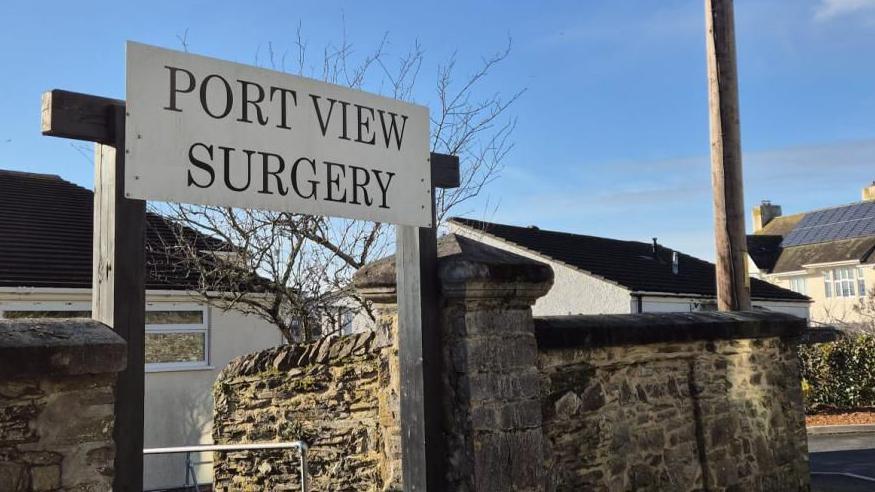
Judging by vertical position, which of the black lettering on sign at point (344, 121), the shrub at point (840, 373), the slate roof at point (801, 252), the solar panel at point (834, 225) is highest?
the solar panel at point (834, 225)

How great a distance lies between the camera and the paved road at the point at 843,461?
919cm

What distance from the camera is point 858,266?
115ft

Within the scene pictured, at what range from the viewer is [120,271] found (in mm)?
3166

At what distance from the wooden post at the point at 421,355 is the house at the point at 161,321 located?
26.6 feet

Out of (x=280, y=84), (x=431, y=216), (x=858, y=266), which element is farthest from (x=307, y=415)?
(x=858, y=266)

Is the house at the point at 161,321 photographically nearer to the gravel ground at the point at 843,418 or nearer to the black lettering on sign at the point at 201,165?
the black lettering on sign at the point at 201,165

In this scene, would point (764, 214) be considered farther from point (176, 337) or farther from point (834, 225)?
point (176, 337)

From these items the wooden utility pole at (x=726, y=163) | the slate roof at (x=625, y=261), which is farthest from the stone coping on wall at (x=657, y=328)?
the slate roof at (x=625, y=261)

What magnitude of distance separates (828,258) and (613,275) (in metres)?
19.5

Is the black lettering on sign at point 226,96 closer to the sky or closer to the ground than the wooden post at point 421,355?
closer to the sky

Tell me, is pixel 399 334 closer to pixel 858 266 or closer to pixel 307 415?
pixel 307 415

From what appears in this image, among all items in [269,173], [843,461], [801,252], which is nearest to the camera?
[269,173]

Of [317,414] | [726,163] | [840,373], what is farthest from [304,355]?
[840,373]

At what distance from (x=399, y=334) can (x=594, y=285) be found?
18074 mm
